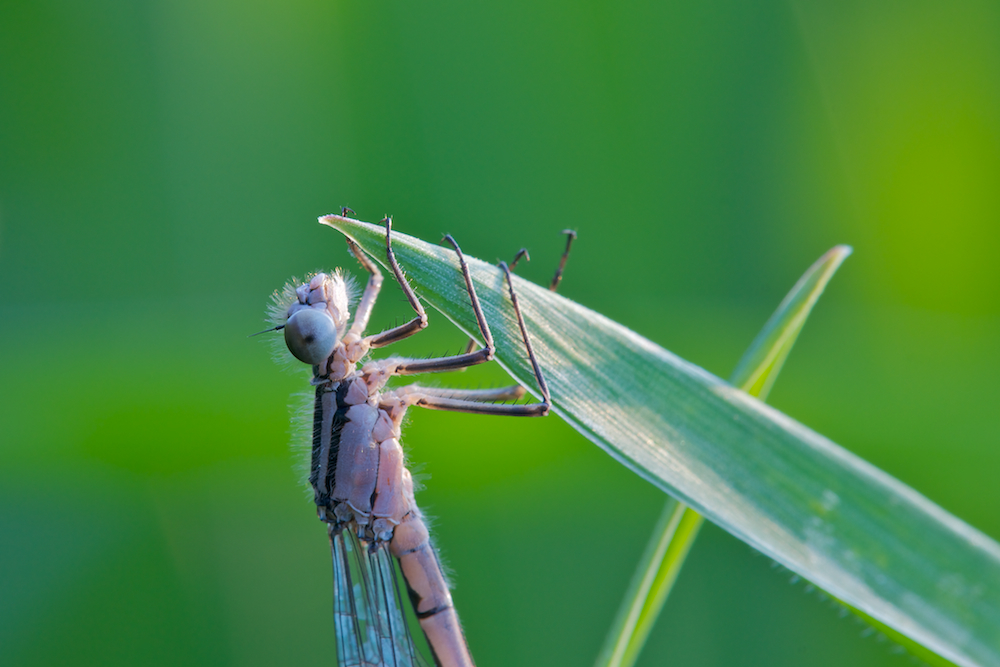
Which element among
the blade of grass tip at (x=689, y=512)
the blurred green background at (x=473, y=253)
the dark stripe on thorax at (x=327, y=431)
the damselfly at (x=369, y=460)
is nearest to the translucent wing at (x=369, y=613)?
the damselfly at (x=369, y=460)

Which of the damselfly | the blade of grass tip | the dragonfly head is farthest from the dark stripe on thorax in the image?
the blade of grass tip

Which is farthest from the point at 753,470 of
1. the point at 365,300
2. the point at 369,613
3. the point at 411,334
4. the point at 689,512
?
the point at 369,613

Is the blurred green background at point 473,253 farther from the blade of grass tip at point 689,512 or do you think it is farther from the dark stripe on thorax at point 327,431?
the blade of grass tip at point 689,512

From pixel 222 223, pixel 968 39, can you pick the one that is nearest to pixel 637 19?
pixel 968 39

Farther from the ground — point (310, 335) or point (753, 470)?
point (753, 470)

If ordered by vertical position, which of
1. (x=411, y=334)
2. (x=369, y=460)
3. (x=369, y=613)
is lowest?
(x=369, y=613)

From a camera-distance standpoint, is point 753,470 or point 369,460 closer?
point 753,470

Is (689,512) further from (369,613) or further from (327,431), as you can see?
(369,613)
